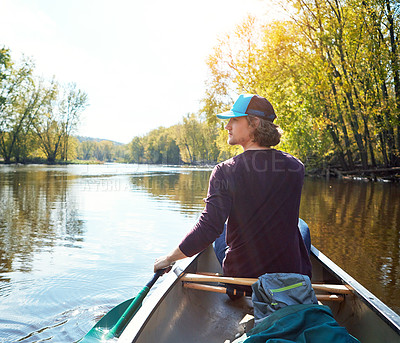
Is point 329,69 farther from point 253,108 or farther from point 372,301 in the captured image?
point 372,301

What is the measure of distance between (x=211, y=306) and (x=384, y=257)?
3.88m

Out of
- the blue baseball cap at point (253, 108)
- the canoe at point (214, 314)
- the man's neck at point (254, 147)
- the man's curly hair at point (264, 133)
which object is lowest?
the canoe at point (214, 314)

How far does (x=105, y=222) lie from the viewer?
848 centimetres

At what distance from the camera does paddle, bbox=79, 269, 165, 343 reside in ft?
8.19

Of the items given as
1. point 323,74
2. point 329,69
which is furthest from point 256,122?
point 323,74

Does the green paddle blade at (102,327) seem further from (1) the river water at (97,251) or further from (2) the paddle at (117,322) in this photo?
(1) the river water at (97,251)

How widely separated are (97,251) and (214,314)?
141 inches

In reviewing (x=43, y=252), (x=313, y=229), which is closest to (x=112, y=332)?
(x=43, y=252)

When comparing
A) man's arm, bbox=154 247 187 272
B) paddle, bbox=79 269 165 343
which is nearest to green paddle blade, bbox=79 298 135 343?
paddle, bbox=79 269 165 343

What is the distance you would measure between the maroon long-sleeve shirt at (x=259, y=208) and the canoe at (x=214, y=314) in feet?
1.38

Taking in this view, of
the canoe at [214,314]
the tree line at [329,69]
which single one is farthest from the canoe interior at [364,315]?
the tree line at [329,69]

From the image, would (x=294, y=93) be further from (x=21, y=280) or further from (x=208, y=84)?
(x=21, y=280)

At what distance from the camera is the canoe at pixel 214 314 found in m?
2.01

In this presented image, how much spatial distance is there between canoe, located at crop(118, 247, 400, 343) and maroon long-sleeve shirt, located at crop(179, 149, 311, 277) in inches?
16.6
